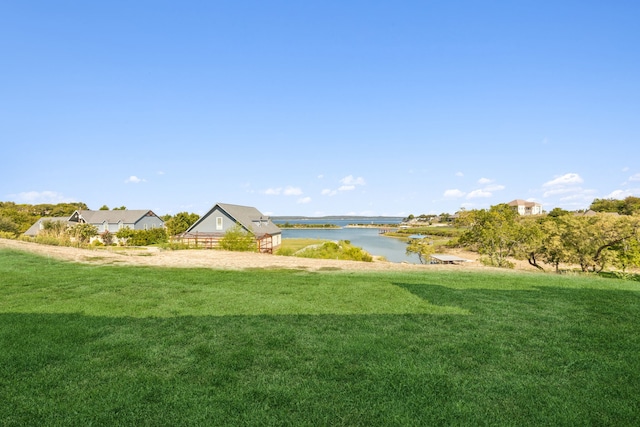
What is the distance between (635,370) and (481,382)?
2.21m

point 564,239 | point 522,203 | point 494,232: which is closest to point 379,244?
point 494,232

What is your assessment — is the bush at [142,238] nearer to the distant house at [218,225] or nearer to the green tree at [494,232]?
the distant house at [218,225]

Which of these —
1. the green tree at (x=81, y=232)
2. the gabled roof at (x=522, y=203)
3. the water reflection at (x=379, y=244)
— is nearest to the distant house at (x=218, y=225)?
the green tree at (x=81, y=232)

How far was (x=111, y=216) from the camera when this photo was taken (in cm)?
5438

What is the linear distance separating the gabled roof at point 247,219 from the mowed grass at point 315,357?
27015 mm

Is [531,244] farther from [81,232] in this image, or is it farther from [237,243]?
[81,232]

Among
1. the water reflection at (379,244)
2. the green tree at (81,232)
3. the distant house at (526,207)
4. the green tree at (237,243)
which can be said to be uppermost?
the distant house at (526,207)

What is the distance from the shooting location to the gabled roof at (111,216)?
5331cm

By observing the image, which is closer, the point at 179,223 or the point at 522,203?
the point at 179,223

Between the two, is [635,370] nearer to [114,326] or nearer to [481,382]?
[481,382]

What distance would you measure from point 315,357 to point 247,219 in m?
34.4

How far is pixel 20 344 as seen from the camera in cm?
500

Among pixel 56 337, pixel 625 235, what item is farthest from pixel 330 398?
pixel 625 235

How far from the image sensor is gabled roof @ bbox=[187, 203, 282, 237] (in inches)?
1431
